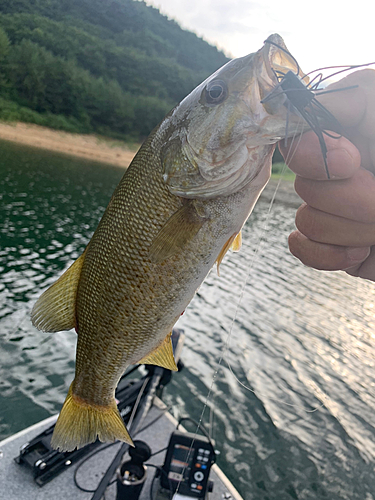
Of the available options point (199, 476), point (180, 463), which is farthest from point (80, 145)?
point (199, 476)

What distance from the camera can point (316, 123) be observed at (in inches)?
59.5

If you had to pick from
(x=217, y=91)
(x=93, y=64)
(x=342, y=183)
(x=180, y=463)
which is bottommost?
(x=180, y=463)

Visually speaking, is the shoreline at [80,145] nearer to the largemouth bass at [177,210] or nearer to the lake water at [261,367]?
the lake water at [261,367]

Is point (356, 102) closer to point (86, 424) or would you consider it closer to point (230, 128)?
point (230, 128)

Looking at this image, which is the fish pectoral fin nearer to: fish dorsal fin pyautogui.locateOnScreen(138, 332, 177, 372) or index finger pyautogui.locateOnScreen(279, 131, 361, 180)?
index finger pyautogui.locateOnScreen(279, 131, 361, 180)

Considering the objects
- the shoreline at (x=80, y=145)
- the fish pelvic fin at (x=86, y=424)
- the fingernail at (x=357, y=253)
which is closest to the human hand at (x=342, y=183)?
the fingernail at (x=357, y=253)

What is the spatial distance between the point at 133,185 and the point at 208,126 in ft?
1.59

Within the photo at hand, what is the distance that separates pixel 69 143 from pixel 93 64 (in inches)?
1442

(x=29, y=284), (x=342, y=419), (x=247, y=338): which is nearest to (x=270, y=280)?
(x=247, y=338)

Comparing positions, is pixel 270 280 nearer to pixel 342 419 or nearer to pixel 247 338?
pixel 247 338

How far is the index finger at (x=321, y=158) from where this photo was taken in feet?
5.00

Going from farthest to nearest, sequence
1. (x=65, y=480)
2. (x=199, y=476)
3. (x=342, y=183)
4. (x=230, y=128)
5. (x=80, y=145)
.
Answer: (x=80, y=145) → (x=65, y=480) → (x=199, y=476) → (x=230, y=128) → (x=342, y=183)

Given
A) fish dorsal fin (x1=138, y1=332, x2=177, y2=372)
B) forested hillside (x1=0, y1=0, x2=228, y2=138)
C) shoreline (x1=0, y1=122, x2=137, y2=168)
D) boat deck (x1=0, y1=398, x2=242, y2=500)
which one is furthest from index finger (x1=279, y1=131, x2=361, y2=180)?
forested hillside (x1=0, y1=0, x2=228, y2=138)

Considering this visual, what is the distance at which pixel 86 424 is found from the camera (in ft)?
7.74
